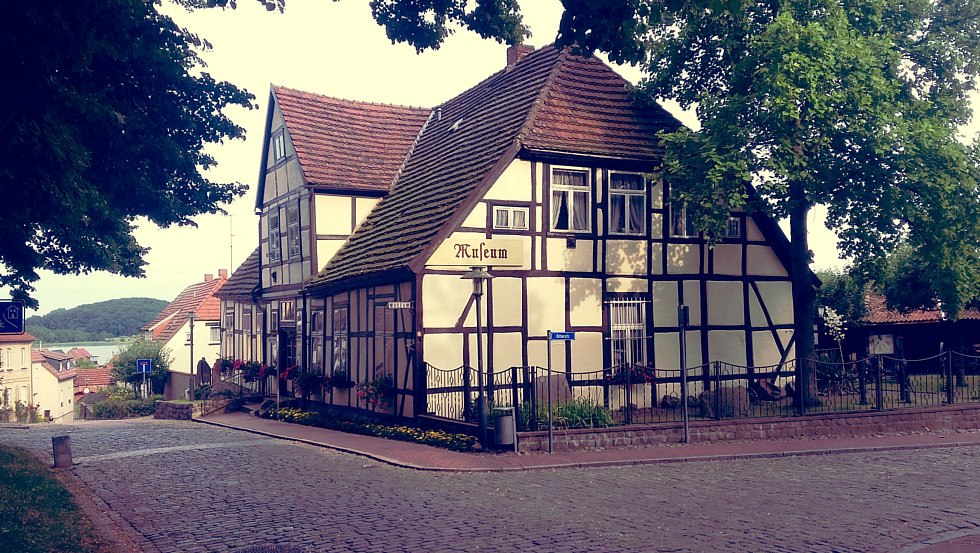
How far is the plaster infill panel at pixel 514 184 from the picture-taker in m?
21.5

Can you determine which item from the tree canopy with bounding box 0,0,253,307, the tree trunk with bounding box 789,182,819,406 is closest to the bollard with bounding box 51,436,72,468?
the tree canopy with bounding box 0,0,253,307

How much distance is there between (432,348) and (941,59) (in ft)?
48.5

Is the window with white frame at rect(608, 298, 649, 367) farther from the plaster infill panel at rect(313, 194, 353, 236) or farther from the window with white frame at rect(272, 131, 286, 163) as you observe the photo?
the window with white frame at rect(272, 131, 286, 163)

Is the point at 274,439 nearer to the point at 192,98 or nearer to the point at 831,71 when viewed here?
the point at 192,98

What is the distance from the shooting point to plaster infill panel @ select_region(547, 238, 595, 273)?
22047mm

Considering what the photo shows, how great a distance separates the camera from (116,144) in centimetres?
1927

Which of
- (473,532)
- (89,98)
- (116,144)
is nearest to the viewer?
(473,532)

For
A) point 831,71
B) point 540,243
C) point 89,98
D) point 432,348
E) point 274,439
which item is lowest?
point 274,439

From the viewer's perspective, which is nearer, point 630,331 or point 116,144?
point 116,144

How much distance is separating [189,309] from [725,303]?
4891cm

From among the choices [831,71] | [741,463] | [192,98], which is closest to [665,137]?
[831,71]

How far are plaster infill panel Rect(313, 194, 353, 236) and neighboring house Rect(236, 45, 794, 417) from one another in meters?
0.04

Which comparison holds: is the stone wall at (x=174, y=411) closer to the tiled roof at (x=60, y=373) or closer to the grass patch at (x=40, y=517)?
the grass patch at (x=40, y=517)

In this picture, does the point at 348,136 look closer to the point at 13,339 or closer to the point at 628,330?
the point at 628,330
